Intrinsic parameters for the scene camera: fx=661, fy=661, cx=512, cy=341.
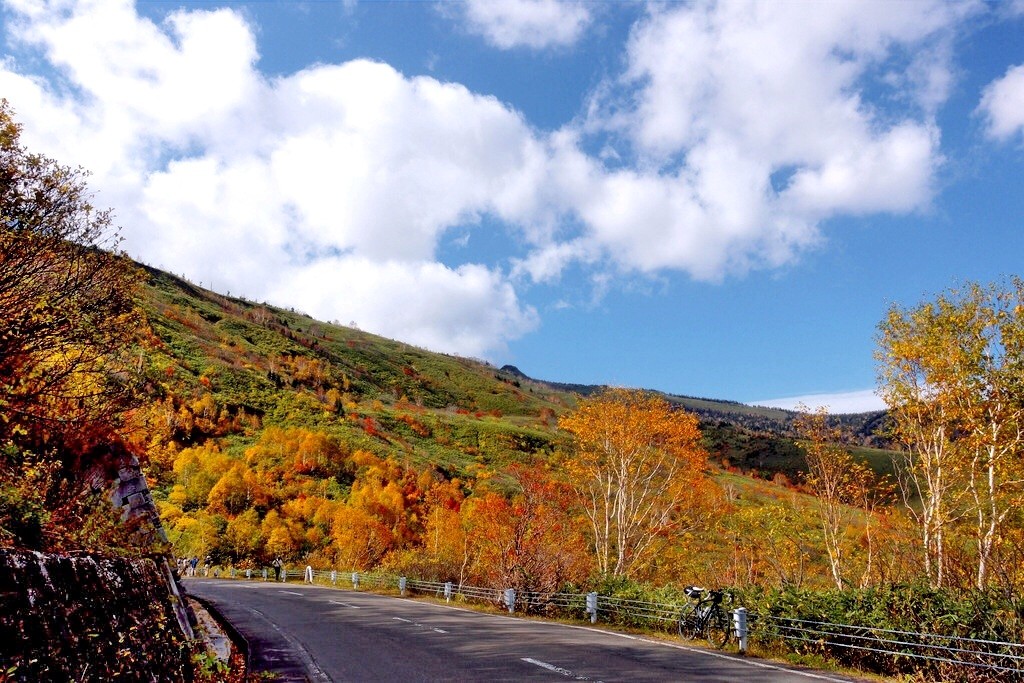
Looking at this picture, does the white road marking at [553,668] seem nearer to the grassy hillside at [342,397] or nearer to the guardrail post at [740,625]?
the guardrail post at [740,625]

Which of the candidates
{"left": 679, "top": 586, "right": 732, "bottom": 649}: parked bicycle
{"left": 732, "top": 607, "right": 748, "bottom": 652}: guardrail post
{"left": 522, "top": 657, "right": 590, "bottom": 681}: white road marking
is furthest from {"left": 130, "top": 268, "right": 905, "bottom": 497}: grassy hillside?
{"left": 732, "top": 607, "right": 748, "bottom": 652}: guardrail post

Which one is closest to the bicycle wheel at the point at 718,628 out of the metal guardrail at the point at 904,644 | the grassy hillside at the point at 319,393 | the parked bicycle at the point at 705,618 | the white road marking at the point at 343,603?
the parked bicycle at the point at 705,618

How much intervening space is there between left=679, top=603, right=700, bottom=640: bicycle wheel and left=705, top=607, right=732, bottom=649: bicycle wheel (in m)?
0.36

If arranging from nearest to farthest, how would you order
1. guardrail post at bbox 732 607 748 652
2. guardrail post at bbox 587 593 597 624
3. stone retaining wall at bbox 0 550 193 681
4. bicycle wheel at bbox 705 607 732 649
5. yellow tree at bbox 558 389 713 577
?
stone retaining wall at bbox 0 550 193 681, guardrail post at bbox 732 607 748 652, bicycle wheel at bbox 705 607 732 649, guardrail post at bbox 587 593 597 624, yellow tree at bbox 558 389 713 577

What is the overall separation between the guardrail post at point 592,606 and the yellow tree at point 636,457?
1026 centimetres

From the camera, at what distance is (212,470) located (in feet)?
221

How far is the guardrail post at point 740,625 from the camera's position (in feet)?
47.1

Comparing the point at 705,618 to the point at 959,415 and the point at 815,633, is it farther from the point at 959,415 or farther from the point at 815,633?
the point at 959,415

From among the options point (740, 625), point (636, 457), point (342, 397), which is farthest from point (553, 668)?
point (342, 397)

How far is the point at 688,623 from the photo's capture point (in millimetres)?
16344

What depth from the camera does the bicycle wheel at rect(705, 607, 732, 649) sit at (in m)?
15.0

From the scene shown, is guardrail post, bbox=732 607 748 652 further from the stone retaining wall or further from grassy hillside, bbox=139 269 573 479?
grassy hillside, bbox=139 269 573 479

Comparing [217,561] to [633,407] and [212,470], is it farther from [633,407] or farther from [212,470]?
[633,407]

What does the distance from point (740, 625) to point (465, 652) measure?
241 inches
